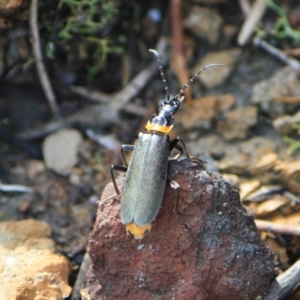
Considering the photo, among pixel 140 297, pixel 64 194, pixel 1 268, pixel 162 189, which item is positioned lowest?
pixel 64 194

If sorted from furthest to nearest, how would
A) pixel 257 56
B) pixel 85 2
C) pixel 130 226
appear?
pixel 257 56
pixel 85 2
pixel 130 226

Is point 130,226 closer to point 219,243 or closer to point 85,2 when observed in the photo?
point 219,243

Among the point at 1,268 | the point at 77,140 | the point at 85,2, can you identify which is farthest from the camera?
the point at 77,140

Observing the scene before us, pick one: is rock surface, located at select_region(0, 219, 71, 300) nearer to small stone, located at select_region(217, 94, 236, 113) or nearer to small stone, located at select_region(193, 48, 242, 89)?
small stone, located at select_region(217, 94, 236, 113)

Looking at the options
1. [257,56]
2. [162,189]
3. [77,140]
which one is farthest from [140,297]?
[257,56]

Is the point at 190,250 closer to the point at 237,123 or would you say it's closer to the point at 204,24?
the point at 237,123

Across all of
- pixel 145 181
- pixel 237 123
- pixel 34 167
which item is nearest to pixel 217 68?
pixel 237 123
